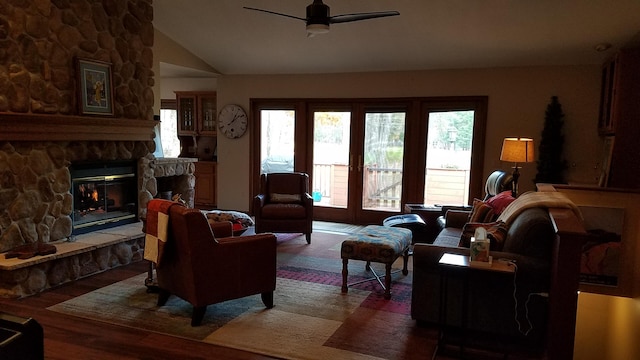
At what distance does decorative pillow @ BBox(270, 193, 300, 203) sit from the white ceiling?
7.00 ft

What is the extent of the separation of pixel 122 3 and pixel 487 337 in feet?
16.1

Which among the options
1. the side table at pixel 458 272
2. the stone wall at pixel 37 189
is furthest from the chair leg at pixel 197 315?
the stone wall at pixel 37 189

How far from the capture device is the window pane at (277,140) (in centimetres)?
755

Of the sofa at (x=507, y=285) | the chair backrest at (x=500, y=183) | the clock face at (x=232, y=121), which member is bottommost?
the sofa at (x=507, y=285)

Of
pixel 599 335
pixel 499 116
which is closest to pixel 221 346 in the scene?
pixel 599 335

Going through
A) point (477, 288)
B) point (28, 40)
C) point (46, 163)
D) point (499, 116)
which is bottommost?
point (477, 288)

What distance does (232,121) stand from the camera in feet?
25.2

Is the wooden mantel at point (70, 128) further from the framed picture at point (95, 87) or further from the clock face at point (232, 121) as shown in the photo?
the clock face at point (232, 121)

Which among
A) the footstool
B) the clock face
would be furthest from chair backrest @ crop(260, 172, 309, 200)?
the footstool

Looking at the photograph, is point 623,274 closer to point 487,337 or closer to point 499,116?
point 487,337

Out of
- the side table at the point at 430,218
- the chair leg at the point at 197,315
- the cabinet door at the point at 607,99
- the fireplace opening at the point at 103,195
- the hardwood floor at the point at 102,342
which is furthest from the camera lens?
the side table at the point at 430,218

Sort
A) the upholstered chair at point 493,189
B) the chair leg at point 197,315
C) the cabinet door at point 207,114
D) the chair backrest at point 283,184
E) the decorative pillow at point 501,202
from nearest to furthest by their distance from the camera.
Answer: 1. the chair leg at point 197,315
2. the decorative pillow at point 501,202
3. the upholstered chair at point 493,189
4. the chair backrest at point 283,184
5. the cabinet door at point 207,114

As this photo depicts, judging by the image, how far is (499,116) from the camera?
623cm

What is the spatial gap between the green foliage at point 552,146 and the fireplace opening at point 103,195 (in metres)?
5.15
